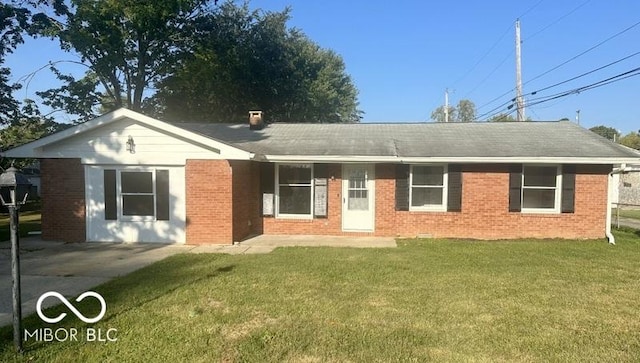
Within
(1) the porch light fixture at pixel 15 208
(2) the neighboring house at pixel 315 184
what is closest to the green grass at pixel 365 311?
(1) the porch light fixture at pixel 15 208

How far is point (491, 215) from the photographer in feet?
40.7

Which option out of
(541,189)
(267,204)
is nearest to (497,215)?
(541,189)

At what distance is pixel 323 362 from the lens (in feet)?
14.1

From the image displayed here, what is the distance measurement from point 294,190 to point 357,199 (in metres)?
1.94

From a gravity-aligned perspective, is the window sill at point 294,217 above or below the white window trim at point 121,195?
below

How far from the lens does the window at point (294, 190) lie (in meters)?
13.2

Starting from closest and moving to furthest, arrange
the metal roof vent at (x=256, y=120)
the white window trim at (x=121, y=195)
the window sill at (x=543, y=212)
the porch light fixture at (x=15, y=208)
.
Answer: the porch light fixture at (x=15, y=208), the white window trim at (x=121, y=195), the window sill at (x=543, y=212), the metal roof vent at (x=256, y=120)

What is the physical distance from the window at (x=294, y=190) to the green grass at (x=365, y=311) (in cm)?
373

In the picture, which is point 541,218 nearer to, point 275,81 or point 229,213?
point 229,213

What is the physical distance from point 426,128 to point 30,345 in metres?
13.5

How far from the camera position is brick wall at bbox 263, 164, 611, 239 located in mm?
12234

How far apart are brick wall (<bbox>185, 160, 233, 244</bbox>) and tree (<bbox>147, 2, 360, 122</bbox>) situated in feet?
53.6

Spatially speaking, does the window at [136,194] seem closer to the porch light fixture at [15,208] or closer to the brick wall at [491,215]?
the brick wall at [491,215]

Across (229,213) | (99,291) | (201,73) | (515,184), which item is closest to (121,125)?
(229,213)
